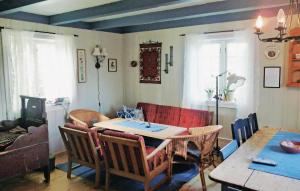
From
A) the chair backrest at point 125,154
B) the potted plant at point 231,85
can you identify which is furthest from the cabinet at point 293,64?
the chair backrest at point 125,154

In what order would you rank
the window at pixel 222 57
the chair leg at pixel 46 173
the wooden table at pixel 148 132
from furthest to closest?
the window at pixel 222 57, the wooden table at pixel 148 132, the chair leg at pixel 46 173

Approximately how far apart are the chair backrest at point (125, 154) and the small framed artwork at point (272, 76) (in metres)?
2.37

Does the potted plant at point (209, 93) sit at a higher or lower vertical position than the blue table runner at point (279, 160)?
higher

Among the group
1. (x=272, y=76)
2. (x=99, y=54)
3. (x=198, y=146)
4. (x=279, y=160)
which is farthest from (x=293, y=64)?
(x=99, y=54)

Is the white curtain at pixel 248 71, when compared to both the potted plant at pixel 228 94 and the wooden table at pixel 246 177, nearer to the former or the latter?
the potted plant at pixel 228 94

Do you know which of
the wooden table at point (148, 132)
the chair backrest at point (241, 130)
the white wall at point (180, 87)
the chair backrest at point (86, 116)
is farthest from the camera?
the chair backrest at point (86, 116)

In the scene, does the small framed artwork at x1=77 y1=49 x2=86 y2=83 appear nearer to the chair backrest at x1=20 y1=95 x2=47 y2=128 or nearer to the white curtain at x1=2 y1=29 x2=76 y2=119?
the white curtain at x1=2 y1=29 x2=76 y2=119

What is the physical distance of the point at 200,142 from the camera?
10.3ft

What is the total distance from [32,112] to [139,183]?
1.82m

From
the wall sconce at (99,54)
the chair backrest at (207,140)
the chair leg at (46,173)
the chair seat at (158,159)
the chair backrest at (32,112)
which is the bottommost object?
the chair leg at (46,173)

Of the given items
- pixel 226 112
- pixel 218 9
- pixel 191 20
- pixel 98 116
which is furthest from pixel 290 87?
pixel 98 116

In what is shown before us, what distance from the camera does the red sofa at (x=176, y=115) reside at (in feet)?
14.3

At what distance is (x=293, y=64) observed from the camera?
12.3 ft

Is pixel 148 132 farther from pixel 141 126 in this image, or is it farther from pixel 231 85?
pixel 231 85
